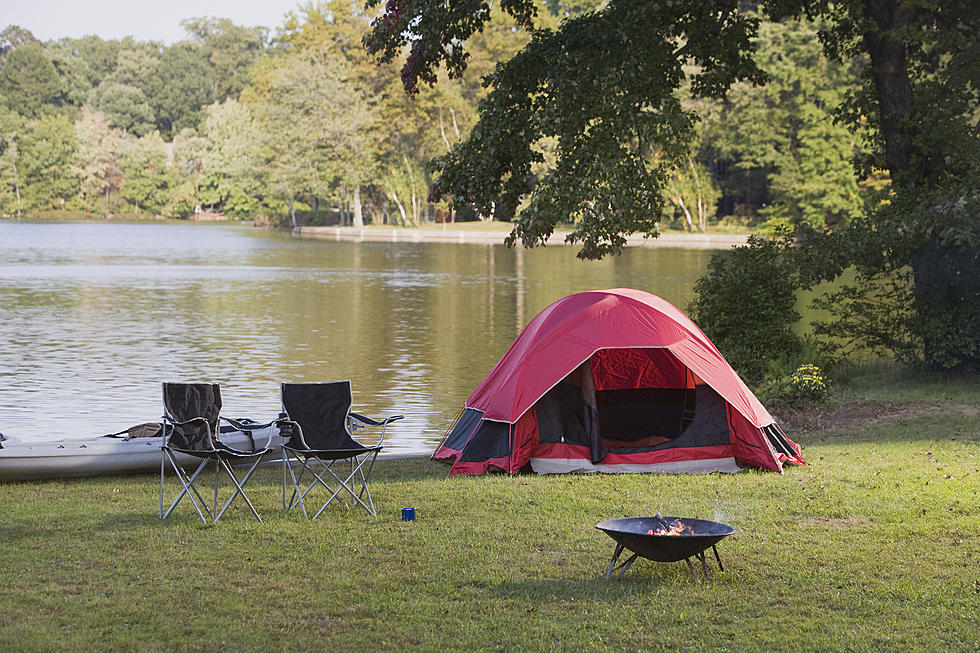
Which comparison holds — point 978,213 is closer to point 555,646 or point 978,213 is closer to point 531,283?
point 555,646

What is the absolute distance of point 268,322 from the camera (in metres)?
22.5

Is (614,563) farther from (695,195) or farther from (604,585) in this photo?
(695,195)

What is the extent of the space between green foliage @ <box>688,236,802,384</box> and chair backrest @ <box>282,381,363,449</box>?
6046 mm

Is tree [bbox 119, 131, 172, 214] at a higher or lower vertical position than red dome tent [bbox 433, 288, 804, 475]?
higher

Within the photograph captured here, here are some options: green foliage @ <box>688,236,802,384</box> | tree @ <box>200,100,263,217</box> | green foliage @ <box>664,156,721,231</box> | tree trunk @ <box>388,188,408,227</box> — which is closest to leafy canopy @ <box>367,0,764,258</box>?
green foliage @ <box>688,236,802,384</box>

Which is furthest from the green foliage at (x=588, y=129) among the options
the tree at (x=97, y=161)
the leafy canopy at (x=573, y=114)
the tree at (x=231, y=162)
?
the tree at (x=97, y=161)

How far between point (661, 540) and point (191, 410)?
3.57 meters

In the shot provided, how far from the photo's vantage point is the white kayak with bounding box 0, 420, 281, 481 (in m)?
8.03

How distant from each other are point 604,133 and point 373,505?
194 inches

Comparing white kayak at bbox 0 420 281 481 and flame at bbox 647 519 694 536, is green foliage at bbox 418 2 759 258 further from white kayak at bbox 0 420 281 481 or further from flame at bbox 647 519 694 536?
flame at bbox 647 519 694 536

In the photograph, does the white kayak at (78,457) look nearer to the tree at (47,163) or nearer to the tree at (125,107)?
the tree at (47,163)

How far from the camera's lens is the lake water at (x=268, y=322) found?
13688 millimetres

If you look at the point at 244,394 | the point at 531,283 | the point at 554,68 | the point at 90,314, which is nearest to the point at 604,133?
the point at 554,68

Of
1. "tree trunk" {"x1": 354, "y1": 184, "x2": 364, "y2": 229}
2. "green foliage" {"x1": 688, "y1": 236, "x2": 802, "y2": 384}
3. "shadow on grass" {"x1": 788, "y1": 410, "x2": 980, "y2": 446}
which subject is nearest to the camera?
"shadow on grass" {"x1": 788, "y1": 410, "x2": 980, "y2": 446}
